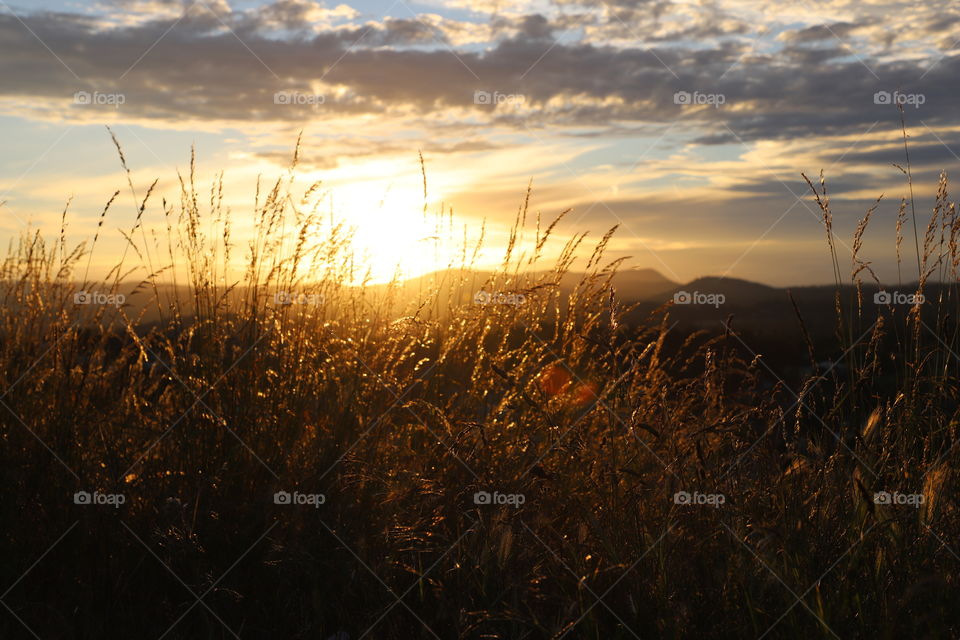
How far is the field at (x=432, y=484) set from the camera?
2.46 metres

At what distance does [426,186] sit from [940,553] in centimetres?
310

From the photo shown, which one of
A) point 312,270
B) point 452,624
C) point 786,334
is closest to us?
point 452,624

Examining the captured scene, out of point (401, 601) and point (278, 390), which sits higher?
point (278, 390)

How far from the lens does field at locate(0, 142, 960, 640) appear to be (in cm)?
246

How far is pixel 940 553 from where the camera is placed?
8.42 ft

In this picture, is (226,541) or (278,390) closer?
(226,541)

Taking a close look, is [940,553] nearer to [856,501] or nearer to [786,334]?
[856,501]

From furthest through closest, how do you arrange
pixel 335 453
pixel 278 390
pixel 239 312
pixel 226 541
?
1. pixel 239 312
2. pixel 278 390
3. pixel 335 453
4. pixel 226 541

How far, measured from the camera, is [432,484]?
9.84 feet

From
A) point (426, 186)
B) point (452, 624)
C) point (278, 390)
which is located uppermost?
point (426, 186)

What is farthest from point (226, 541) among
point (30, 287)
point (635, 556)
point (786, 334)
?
point (786, 334)

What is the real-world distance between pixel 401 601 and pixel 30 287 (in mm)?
2994

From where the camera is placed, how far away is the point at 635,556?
2559 millimetres

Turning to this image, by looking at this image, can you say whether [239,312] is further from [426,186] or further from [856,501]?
[856,501]
